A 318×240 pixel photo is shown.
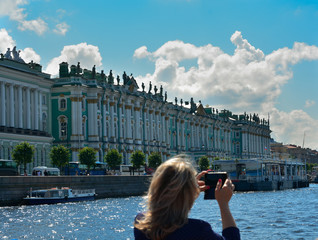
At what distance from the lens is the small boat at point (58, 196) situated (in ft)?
149

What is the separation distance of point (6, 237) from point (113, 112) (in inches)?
2301

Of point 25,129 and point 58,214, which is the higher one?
point 25,129

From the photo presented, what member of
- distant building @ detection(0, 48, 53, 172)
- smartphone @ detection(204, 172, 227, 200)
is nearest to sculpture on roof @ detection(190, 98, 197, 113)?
distant building @ detection(0, 48, 53, 172)

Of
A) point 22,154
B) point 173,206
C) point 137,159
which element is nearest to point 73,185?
point 22,154

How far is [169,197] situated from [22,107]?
65.7m

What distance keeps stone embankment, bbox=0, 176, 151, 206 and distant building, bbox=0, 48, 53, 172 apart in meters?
10.6

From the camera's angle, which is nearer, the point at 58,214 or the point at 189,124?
the point at 58,214

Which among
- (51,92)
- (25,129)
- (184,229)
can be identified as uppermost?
(51,92)

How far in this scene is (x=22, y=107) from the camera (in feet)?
225

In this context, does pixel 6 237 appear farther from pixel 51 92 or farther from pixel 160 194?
pixel 51 92

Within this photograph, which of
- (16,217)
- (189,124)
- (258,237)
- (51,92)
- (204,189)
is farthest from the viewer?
(189,124)

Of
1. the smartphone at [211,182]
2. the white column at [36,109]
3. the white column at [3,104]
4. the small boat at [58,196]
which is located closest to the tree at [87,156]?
the white column at [36,109]

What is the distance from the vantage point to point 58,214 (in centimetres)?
3759

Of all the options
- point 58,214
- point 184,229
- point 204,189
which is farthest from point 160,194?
point 58,214
